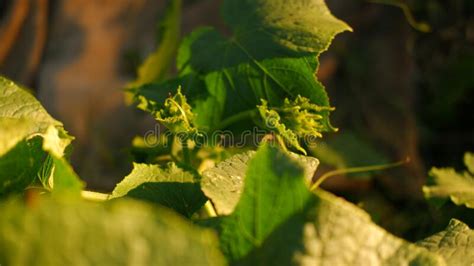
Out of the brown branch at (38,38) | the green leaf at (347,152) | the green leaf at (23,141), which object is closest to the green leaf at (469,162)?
the green leaf at (23,141)

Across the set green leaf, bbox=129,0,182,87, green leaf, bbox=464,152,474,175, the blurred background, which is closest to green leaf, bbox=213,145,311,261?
green leaf, bbox=464,152,474,175

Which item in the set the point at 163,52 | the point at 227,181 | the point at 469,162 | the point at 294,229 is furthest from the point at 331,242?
the point at 163,52

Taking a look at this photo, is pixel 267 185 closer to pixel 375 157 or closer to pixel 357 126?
pixel 375 157

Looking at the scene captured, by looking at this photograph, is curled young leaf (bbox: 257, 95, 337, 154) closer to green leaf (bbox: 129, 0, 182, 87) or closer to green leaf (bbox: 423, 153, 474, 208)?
green leaf (bbox: 423, 153, 474, 208)

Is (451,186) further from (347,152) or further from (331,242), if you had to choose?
(347,152)

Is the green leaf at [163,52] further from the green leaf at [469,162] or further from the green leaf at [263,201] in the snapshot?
the green leaf at [263,201]
